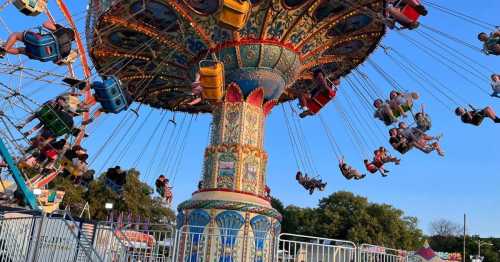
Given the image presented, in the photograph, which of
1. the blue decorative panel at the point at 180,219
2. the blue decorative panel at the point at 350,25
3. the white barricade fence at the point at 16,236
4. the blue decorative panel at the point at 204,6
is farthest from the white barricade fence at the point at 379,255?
the white barricade fence at the point at 16,236

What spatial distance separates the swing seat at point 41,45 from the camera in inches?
415

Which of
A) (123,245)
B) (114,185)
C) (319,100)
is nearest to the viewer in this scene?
(123,245)

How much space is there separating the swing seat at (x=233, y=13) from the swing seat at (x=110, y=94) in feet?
9.28

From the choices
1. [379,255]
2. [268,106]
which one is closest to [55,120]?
[268,106]

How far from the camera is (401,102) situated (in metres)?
12.9

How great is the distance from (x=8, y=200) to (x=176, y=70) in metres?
5.80

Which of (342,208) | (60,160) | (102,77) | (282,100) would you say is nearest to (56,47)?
(102,77)

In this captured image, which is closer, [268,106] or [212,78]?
[212,78]

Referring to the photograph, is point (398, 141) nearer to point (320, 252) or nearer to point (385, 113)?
point (385, 113)

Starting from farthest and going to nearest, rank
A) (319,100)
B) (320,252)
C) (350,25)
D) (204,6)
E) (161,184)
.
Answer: (161,184), (319,100), (350,25), (204,6), (320,252)

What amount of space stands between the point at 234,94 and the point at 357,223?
99.8 ft

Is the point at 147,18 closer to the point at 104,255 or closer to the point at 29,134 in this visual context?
the point at 29,134

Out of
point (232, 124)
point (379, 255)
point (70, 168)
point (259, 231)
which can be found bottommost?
point (379, 255)

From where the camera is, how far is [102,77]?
12156 mm
